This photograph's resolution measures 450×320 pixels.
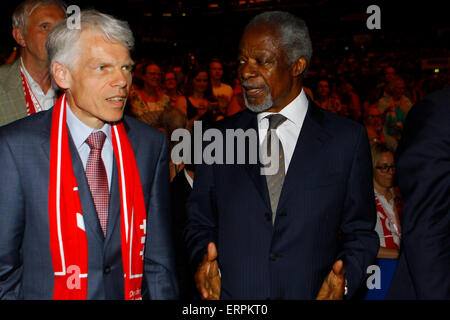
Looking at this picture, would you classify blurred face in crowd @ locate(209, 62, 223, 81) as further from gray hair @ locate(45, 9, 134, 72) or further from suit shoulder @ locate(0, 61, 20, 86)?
gray hair @ locate(45, 9, 134, 72)

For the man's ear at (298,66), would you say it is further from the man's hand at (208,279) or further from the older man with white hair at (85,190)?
the man's hand at (208,279)

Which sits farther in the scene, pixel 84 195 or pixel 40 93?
pixel 40 93

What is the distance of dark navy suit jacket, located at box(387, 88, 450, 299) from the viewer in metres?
1.39

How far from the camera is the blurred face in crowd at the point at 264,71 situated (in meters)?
2.03

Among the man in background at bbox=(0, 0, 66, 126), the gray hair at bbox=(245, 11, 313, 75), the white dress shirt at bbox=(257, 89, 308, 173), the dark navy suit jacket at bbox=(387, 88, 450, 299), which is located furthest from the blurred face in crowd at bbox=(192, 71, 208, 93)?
the dark navy suit jacket at bbox=(387, 88, 450, 299)

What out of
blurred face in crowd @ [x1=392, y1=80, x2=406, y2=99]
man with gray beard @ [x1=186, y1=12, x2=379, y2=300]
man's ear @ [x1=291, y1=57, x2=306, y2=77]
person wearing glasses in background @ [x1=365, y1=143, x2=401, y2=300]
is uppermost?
man's ear @ [x1=291, y1=57, x2=306, y2=77]

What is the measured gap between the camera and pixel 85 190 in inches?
67.1

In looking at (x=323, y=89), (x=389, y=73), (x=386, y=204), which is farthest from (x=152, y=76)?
(x=389, y=73)

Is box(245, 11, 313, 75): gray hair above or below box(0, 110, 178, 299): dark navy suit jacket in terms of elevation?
above

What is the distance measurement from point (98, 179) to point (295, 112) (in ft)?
2.93

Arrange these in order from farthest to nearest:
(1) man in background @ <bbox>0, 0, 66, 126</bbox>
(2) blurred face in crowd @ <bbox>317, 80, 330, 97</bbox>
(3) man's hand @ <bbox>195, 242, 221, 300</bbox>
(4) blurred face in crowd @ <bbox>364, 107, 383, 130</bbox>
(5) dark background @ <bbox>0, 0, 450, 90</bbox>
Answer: (5) dark background @ <bbox>0, 0, 450, 90</bbox> → (2) blurred face in crowd @ <bbox>317, 80, 330, 97</bbox> → (4) blurred face in crowd @ <bbox>364, 107, 383, 130</bbox> → (1) man in background @ <bbox>0, 0, 66, 126</bbox> → (3) man's hand @ <bbox>195, 242, 221, 300</bbox>

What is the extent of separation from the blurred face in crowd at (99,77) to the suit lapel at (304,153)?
72 cm

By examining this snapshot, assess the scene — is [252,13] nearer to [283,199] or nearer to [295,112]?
[295,112]
